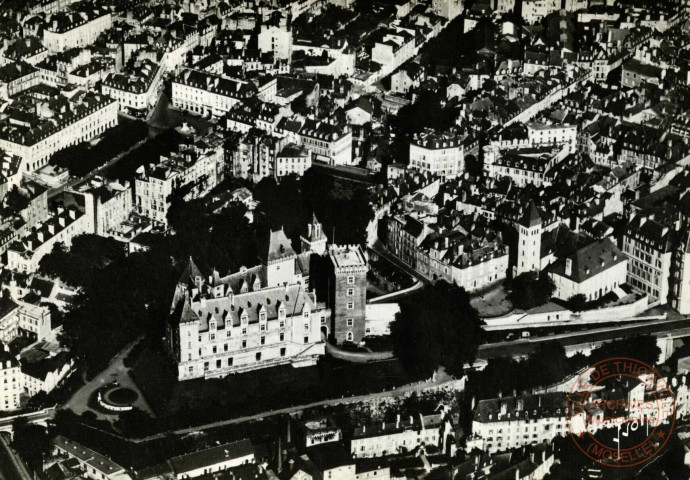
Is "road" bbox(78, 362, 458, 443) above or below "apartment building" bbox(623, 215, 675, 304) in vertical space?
below

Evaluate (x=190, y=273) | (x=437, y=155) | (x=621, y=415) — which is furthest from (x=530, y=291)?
(x=190, y=273)

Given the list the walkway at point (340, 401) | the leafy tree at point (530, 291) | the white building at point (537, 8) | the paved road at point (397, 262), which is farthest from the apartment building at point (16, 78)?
the leafy tree at point (530, 291)

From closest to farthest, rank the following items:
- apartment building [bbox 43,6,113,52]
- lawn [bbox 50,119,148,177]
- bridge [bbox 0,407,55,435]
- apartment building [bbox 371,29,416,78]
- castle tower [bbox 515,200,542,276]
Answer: bridge [bbox 0,407,55,435] → castle tower [bbox 515,200,542,276] → lawn [bbox 50,119,148,177] → apartment building [bbox 371,29,416,78] → apartment building [bbox 43,6,113,52]

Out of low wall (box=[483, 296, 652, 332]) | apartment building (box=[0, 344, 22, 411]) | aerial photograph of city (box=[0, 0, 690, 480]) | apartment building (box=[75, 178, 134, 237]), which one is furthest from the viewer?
apartment building (box=[75, 178, 134, 237])

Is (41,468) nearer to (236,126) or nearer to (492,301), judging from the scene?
(492,301)

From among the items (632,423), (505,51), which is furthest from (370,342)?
(505,51)

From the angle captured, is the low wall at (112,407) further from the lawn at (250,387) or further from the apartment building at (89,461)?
the apartment building at (89,461)

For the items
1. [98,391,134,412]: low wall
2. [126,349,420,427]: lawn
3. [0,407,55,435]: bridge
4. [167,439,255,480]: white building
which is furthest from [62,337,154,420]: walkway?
[167,439,255,480]: white building

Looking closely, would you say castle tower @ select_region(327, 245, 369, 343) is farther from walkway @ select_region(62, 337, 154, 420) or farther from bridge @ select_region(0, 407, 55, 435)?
bridge @ select_region(0, 407, 55, 435)

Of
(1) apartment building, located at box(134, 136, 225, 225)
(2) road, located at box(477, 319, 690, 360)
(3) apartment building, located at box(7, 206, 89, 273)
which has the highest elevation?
(1) apartment building, located at box(134, 136, 225, 225)

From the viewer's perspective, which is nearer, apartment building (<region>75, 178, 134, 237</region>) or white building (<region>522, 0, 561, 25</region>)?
apartment building (<region>75, 178, 134, 237</region>)
